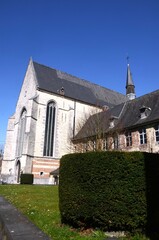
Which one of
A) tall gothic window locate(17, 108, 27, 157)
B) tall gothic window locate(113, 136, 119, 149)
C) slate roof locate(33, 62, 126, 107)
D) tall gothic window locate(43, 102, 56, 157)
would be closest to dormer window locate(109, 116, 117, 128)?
tall gothic window locate(113, 136, 119, 149)

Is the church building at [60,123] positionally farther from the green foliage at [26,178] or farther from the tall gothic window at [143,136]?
the green foliage at [26,178]

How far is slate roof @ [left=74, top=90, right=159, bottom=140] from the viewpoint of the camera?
2336cm

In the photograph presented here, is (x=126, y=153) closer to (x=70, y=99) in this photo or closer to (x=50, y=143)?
(x=50, y=143)

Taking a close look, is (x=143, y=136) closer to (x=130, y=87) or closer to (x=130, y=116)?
(x=130, y=116)

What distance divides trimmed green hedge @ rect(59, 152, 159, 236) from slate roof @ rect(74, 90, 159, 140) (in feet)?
52.0

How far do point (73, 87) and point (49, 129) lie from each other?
31.8ft

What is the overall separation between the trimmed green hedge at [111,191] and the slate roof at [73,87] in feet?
92.8

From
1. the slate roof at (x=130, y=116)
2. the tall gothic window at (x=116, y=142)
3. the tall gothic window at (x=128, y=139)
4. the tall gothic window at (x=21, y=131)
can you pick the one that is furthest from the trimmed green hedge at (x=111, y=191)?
the tall gothic window at (x=21, y=131)

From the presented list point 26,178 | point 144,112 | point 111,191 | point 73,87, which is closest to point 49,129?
point 26,178

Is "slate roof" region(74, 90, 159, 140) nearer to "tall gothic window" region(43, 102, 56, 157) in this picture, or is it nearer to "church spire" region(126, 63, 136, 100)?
"tall gothic window" region(43, 102, 56, 157)

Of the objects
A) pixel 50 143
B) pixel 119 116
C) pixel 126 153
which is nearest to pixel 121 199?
pixel 126 153

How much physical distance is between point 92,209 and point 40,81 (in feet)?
100

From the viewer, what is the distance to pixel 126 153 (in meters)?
5.86

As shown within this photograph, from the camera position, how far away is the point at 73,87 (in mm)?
38594
